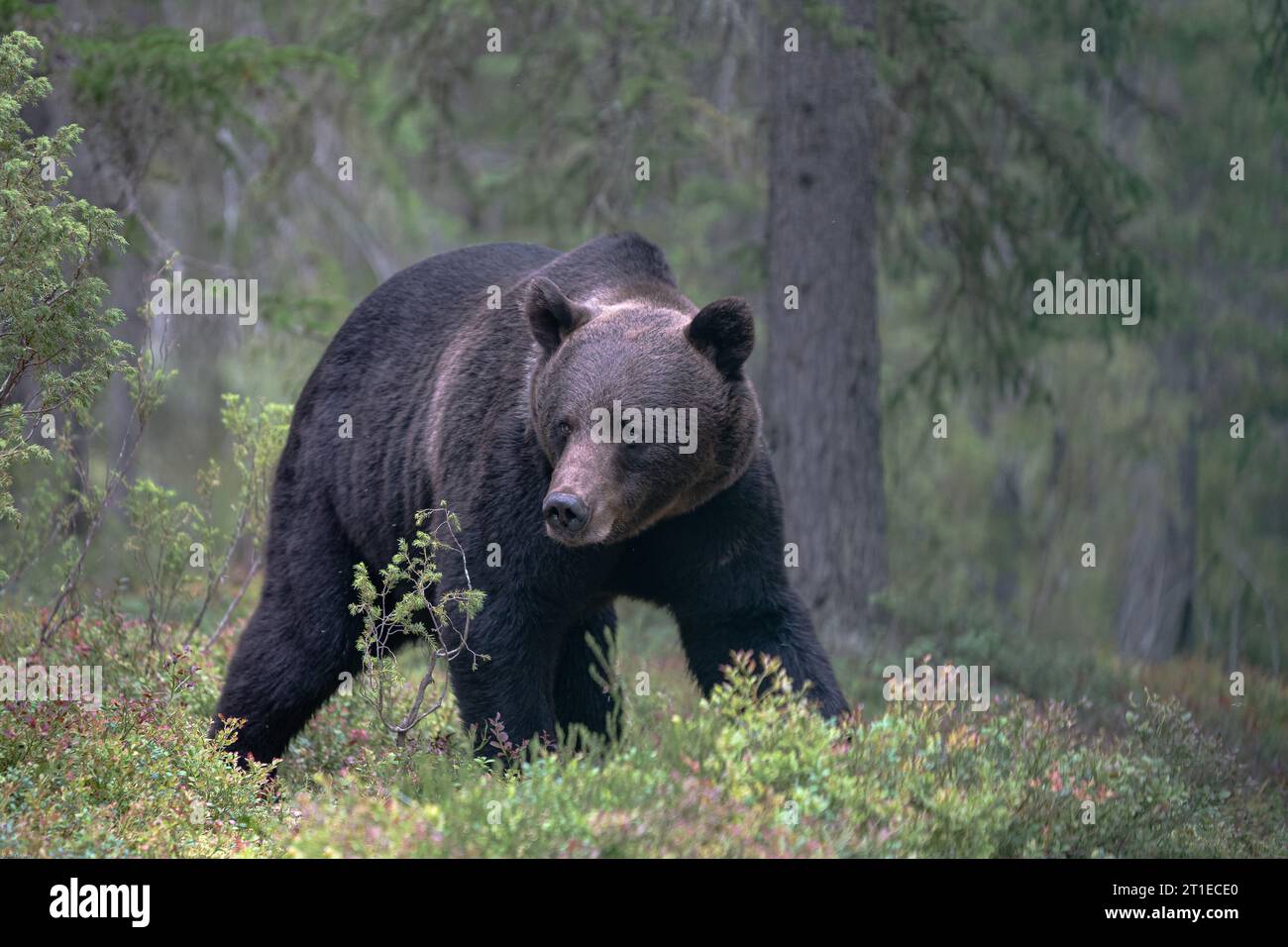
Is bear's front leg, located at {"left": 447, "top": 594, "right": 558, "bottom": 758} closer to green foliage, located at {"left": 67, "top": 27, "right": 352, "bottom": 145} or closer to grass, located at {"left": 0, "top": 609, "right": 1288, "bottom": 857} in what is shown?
grass, located at {"left": 0, "top": 609, "right": 1288, "bottom": 857}

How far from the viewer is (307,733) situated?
776 cm

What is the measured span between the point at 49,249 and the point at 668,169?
19.3 ft

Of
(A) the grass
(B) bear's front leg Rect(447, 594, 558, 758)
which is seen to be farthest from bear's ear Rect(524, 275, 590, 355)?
(A) the grass

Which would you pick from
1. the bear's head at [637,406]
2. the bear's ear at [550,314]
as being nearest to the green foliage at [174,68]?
the bear's ear at [550,314]

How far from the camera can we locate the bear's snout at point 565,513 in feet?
17.8

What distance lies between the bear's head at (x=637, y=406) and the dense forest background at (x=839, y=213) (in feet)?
7.12

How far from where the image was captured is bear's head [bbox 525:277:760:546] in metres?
5.77

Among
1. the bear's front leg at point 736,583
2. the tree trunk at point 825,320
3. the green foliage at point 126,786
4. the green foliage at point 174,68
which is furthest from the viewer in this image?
the tree trunk at point 825,320

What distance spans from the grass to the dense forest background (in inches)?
49.3

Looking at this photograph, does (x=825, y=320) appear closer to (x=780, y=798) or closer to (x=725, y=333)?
(x=725, y=333)

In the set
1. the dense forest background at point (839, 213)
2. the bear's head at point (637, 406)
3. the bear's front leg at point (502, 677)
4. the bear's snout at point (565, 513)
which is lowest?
the bear's front leg at point (502, 677)

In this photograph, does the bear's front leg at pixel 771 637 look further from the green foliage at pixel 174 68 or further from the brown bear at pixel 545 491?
the green foliage at pixel 174 68

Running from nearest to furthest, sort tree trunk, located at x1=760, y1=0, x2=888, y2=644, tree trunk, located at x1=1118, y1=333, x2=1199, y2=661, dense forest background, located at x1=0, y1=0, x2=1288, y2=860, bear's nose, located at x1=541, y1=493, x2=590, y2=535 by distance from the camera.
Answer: bear's nose, located at x1=541, y1=493, x2=590, y2=535
dense forest background, located at x1=0, y1=0, x2=1288, y2=860
tree trunk, located at x1=760, y1=0, x2=888, y2=644
tree trunk, located at x1=1118, y1=333, x2=1199, y2=661

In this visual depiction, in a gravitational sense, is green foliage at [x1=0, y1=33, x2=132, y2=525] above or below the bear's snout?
above
